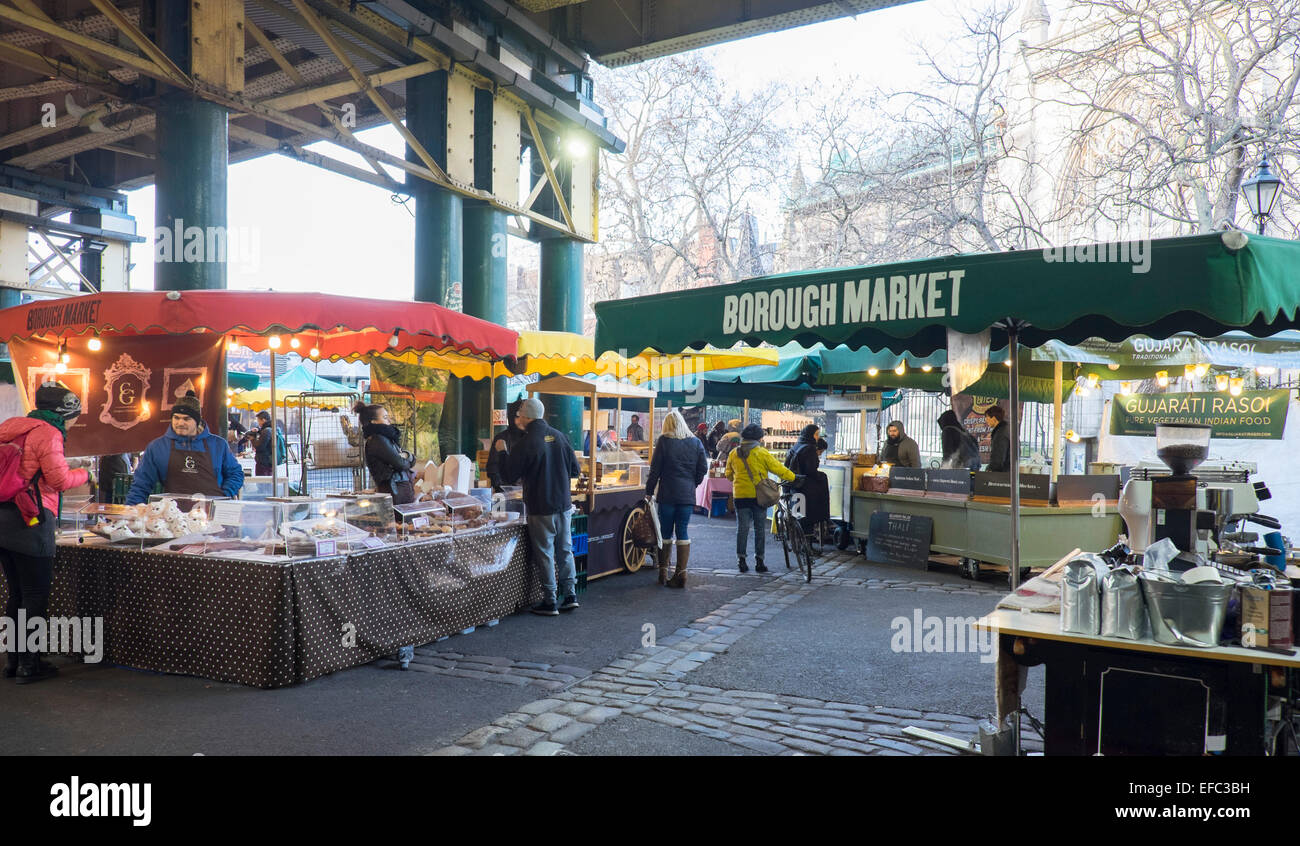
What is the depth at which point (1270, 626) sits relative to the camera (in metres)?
3.46

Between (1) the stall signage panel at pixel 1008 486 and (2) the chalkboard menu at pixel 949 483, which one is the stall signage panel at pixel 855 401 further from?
(1) the stall signage panel at pixel 1008 486

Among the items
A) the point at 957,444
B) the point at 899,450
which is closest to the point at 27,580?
the point at 899,450

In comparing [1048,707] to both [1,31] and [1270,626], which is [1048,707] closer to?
[1270,626]

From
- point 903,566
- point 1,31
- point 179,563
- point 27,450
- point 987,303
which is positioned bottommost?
point 903,566

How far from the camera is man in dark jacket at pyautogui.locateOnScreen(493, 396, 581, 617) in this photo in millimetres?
7895

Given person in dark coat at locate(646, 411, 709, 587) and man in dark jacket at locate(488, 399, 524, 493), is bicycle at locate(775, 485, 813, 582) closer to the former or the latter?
person in dark coat at locate(646, 411, 709, 587)

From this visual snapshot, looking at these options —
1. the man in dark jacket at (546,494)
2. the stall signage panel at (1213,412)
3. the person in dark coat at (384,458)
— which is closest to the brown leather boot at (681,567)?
the man in dark jacket at (546,494)

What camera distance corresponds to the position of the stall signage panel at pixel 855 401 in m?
15.6

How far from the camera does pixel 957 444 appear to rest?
40.9ft

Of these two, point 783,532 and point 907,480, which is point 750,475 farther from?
point 907,480

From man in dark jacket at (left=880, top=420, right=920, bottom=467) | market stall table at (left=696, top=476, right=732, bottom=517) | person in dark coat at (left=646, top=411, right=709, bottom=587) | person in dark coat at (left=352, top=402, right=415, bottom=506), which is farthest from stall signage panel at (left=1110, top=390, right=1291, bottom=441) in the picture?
person in dark coat at (left=352, top=402, right=415, bottom=506)

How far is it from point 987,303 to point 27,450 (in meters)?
6.28

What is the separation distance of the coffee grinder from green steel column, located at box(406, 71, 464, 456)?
29.3ft
